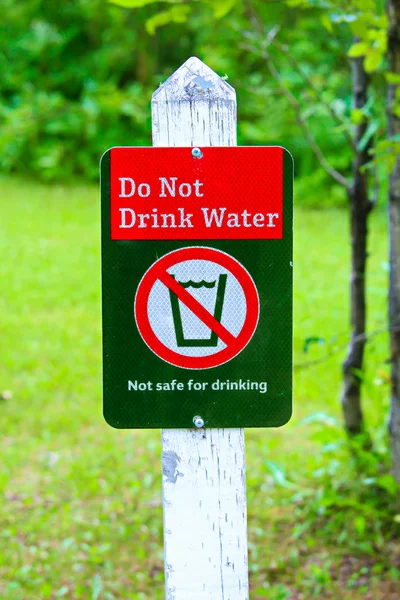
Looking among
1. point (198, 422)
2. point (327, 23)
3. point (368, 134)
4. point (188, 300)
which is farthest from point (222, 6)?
point (198, 422)

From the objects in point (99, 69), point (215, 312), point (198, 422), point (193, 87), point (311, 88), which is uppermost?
point (99, 69)

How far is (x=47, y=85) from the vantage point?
1110 cm

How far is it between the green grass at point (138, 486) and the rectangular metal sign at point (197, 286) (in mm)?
1178

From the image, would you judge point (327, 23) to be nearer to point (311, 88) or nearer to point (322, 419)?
point (311, 88)

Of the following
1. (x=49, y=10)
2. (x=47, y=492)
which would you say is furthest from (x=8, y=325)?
(x=49, y=10)

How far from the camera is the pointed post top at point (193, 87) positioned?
1308 millimetres

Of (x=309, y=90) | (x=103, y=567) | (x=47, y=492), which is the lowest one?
(x=103, y=567)

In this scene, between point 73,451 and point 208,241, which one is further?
→ point 73,451

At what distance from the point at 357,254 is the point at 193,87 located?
5.68 feet

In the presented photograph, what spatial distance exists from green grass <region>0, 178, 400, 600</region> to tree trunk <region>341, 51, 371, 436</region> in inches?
2.8

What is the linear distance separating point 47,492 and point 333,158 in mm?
6750

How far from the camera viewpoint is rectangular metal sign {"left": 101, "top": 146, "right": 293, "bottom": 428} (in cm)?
129

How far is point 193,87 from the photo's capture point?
131 cm

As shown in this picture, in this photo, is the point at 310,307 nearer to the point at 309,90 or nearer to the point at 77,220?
the point at 309,90
